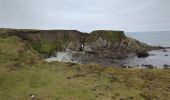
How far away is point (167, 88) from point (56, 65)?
68.8 feet

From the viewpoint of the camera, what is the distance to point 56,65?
50.8 metres

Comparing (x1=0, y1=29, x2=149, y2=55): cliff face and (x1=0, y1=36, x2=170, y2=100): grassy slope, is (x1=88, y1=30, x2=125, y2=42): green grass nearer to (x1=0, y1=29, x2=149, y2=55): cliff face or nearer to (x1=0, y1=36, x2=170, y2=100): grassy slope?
(x1=0, y1=29, x2=149, y2=55): cliff face

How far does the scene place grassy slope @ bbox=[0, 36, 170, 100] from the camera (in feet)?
113

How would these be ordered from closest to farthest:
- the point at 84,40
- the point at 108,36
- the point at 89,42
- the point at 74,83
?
the point at 74,83
the point at 89,42
the point at 84,40
the point at 108,36

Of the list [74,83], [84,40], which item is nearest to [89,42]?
[84,40]

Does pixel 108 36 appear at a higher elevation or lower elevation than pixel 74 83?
higher

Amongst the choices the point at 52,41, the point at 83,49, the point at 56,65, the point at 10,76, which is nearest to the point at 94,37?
the point at 83,49

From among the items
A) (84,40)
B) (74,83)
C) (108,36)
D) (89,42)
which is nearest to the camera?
(74,83)

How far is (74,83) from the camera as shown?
128 ft

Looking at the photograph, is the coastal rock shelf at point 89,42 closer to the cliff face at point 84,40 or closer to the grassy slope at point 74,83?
the cliff face at point 84,40

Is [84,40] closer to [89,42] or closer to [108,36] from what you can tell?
[89,42]

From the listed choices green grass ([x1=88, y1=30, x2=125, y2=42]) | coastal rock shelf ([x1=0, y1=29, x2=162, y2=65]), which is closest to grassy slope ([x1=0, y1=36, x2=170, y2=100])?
coastal rock shelf ([x1=0, y1=29, x2=162, y2=65])

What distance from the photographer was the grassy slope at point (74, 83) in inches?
1359

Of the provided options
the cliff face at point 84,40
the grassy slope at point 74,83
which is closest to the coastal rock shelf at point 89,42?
the cliff face at point 84,40
